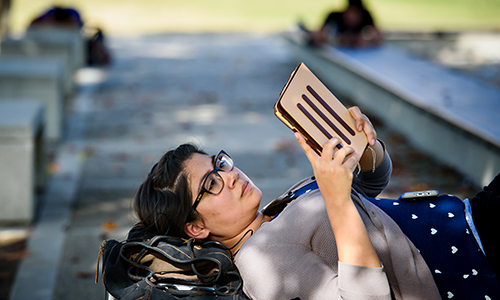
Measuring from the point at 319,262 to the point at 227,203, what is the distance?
0.56 metres

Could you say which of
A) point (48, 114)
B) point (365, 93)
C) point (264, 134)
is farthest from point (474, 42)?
point (48, 114)

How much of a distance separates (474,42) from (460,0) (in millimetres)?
22093

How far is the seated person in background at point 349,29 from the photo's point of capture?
10789mm

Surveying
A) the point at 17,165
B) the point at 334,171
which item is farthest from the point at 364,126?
the point at 17,165

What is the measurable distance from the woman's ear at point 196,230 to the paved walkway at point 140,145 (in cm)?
37

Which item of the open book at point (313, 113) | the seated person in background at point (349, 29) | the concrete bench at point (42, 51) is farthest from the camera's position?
the seated person in background at point (349, 29)

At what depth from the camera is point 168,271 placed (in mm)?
2096

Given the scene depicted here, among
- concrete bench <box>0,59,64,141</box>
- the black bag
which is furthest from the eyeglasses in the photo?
concrete bench <box>0,59,64,141</box>

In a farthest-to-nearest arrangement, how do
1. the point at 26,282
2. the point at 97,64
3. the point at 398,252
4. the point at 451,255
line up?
the point at 97,64
the point at 26,282
the point at 451,255
the point at 398,252

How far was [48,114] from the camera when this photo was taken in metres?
6.91

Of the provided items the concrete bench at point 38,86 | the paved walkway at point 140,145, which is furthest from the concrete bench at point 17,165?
the concrete bench at point 38,86

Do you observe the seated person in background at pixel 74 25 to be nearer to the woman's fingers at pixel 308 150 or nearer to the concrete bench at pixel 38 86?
the concrete bench at pixel 38 86

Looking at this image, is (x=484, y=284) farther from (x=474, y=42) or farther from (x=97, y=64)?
(x=474, y=42)

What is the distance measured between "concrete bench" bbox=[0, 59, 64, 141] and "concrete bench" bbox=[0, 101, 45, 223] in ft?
6.82
